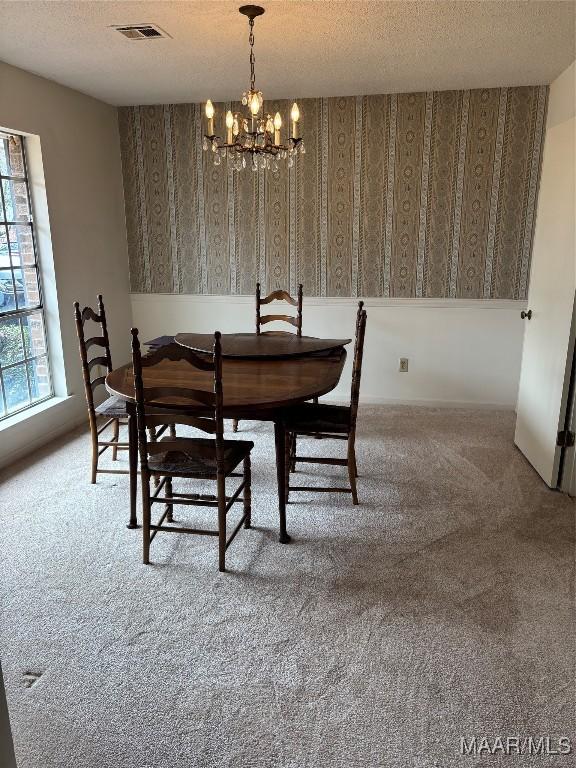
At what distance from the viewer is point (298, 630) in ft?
7.07

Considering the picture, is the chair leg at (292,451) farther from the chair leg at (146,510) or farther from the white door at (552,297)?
the white door at (552,297)

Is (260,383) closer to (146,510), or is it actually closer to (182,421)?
(182,421)

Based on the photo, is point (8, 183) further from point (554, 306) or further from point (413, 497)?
point (554, 306)

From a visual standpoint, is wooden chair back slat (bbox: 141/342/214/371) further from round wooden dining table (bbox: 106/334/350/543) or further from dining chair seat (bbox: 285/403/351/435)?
dining chair seat (bbox: 285/403/351/435)

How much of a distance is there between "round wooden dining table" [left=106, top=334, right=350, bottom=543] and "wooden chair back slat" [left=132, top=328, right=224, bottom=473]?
0.08m

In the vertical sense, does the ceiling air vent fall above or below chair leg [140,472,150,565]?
above

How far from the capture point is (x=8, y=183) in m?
3.83

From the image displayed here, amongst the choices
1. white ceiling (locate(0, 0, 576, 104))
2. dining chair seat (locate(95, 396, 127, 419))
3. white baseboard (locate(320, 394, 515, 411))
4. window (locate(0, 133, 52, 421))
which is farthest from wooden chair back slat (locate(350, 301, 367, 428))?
window (locate(0, 133, 52, 421))

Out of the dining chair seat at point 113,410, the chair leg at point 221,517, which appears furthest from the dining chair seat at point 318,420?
the dining chair seat at point 113,410

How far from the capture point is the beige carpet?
171 cm

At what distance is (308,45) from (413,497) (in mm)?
2614

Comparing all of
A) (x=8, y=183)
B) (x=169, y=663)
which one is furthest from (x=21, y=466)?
(x=169, y=663)

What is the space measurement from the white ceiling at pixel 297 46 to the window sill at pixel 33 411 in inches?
87.3

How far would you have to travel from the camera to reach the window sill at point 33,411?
3.73 m
